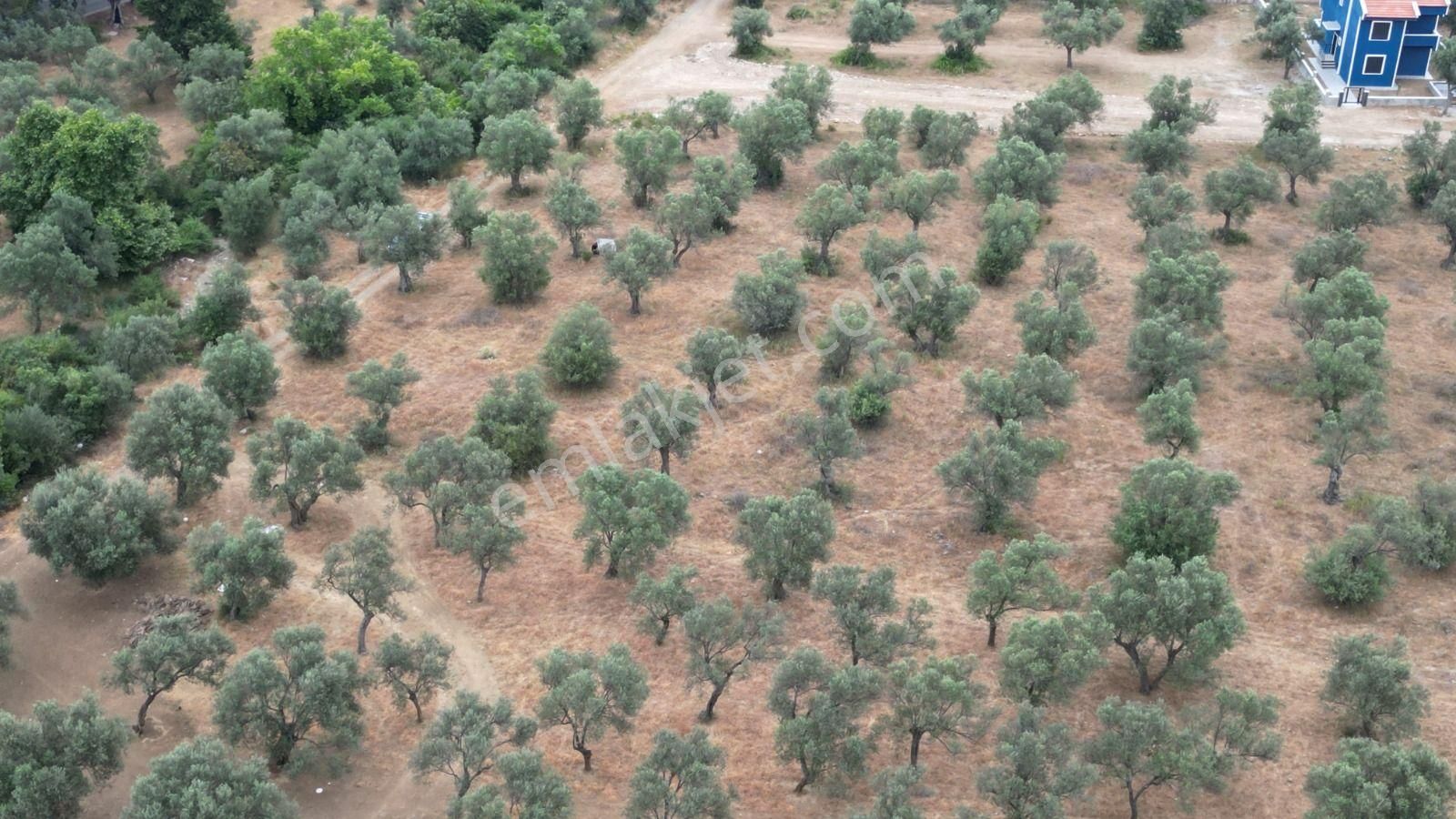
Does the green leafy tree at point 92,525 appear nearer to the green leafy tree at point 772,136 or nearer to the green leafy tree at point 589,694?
Result: the green leafy tree at point 589,694

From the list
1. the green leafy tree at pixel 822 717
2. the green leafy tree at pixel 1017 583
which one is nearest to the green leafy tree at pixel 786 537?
the green leafy tree at pixel 1017 583

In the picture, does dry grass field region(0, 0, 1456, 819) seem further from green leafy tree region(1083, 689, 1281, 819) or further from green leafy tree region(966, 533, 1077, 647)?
Result: green leafy tree region(966, 533, 1077, 647)

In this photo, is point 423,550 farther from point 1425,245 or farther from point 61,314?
point 1425,245

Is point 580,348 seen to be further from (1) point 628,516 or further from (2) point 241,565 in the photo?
(2) point 241,565

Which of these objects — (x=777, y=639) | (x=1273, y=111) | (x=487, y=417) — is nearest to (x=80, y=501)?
(x=487, y=417)

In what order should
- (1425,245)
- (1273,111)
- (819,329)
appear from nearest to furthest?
(819,329) < (1425,245) < (1273,111)
